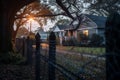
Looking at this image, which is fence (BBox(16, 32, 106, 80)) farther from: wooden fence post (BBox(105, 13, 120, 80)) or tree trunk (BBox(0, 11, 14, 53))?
tree trunk (BBox(0, 11, 14, 53))

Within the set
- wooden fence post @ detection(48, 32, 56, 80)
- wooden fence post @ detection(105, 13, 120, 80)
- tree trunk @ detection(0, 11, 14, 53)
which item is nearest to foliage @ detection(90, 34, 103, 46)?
wooden fence post @ detection(105, 13, 120, 80)

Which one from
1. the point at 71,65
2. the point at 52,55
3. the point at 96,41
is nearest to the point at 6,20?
the point at 52,55

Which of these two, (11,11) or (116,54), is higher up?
(11,11)

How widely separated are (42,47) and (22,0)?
30.5 ft

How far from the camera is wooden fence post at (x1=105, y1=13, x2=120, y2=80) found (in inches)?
82.7

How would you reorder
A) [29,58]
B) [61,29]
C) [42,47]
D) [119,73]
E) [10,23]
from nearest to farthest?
[119,73] → [42,47] → [29,58] → [10,23] → [61,29]

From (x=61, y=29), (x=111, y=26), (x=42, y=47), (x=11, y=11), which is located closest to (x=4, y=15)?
(x=11, y=11)

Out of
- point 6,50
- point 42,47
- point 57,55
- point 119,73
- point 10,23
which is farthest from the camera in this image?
point 10,23

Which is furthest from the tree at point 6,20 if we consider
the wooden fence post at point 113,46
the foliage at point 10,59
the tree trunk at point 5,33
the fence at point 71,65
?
the wooden fence post at point 113,46

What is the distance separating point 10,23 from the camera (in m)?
17.0

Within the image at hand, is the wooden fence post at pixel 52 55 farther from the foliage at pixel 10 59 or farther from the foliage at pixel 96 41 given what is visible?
the foliage at pixel 10 59

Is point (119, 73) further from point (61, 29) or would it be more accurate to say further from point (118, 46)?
point (61, 29)

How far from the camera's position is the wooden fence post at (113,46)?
6.89ft

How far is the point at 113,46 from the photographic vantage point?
2.16 metres
